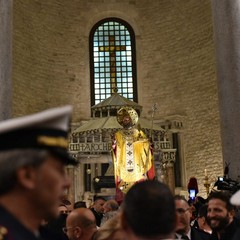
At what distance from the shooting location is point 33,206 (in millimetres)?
1669

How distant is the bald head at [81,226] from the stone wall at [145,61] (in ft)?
51.4

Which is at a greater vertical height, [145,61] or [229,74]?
[145,61]

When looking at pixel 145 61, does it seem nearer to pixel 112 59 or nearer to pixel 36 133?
pixel 112 59

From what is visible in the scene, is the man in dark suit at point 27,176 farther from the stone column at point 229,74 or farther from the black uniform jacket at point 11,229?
the stone column at point 229,74

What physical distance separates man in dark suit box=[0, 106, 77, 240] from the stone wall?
58.7ft

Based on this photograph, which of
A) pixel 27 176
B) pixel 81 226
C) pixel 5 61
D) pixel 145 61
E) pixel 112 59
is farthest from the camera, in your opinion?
pixel 112 59

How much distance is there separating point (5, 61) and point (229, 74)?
181 inches

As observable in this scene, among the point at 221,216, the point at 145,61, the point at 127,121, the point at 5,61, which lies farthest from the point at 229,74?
the point at 145,61

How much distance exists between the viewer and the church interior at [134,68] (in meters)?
19.5

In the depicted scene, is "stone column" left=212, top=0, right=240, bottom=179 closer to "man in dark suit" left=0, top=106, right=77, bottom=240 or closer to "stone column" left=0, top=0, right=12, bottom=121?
"stone column" left=0, top=0, right=12, bottom=121

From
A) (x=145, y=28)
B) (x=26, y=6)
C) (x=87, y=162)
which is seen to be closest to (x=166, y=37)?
(x=145, y=28)

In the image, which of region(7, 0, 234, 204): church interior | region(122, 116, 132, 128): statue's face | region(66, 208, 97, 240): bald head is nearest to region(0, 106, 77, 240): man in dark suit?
region(66, 208, 97, 240): bald head

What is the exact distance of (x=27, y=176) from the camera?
1.67m

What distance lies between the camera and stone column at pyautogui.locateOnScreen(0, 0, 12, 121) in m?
11.1
